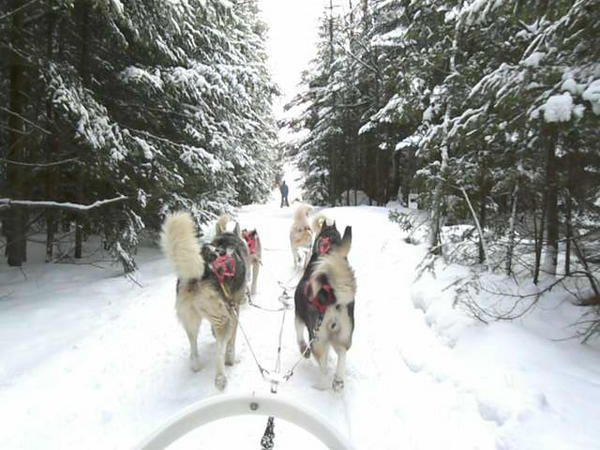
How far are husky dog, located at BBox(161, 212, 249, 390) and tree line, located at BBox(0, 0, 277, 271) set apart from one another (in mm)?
3126

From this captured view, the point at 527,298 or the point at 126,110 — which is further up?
the point at 126,110

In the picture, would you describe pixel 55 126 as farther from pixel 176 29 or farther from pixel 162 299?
pixel 162 299

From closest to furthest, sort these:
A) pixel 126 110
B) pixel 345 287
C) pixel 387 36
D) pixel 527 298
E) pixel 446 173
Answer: pixel 345 287 → pixel 527 298 → pixel 446 173 → pixel 126 110 → pixel 387 36

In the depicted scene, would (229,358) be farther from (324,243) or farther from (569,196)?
(569,196)

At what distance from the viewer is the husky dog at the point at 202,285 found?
3.56 metres

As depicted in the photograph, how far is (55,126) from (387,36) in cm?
1117

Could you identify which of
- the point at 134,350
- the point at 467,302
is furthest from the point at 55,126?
the point at 467,302

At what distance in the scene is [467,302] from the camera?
477 centimetres

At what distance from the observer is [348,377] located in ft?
13.5

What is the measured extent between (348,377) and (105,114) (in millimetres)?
6478

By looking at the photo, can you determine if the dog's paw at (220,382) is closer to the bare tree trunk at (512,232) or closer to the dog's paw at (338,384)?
the dog's paw at (338,384)

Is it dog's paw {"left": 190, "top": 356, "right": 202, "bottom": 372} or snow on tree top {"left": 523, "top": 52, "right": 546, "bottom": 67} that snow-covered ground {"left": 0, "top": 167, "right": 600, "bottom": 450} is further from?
snow on tree top {"left": 523, "top": 52, "right": 546, "bottom": 67}

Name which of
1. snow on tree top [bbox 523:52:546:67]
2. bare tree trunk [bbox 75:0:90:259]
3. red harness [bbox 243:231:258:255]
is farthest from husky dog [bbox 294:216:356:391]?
bare tree trunk [bbox 75:0:90:259]

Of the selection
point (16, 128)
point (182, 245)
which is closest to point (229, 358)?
point (182, 245)
